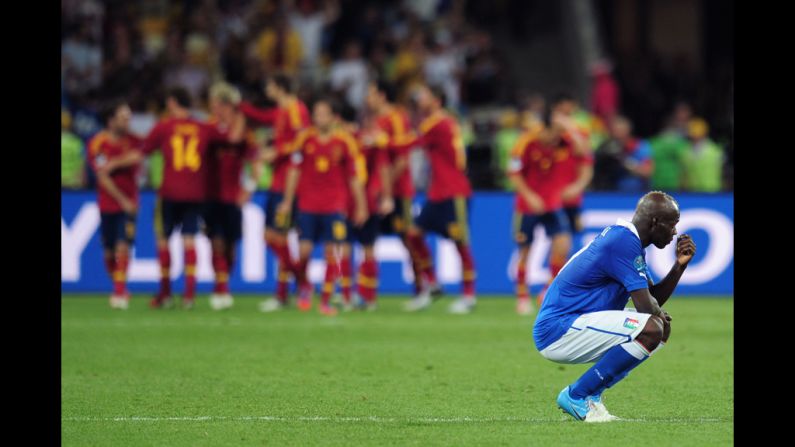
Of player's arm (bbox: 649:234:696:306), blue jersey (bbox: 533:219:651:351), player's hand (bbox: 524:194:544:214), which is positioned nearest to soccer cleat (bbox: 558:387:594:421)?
blue jersey (bbox: 533:219:651:351)

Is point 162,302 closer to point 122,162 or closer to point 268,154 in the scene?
point 122,162

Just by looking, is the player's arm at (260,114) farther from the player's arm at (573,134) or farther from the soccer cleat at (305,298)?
the player's arm at (573,134)

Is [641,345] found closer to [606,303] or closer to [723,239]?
[606,303]

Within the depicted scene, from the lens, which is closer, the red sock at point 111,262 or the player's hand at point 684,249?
the player's hand at point 684,249

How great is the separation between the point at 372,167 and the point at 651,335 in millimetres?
8648

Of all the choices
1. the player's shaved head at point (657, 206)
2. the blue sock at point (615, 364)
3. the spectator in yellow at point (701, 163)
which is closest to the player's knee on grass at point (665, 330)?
the blue sock at point (615, 364)

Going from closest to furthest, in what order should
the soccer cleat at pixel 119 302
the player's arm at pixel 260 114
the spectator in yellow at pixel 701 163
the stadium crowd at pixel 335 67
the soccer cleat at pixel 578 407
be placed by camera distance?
the soccer cleat at pixel 578 407
the soccer cleat at pixel 119 302
the player's arm at pixel 260 114
the spectator in yellow at pixel 701 163
the stadium crowd at pixel 335 67

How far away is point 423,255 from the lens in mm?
16219

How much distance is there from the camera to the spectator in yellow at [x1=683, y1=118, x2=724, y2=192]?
64.4 feet

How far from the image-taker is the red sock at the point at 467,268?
1572cm

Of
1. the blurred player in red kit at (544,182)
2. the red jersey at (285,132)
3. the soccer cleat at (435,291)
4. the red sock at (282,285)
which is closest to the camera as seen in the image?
the blurred player in red kit at (544,182)

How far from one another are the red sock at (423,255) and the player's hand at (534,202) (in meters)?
1.32

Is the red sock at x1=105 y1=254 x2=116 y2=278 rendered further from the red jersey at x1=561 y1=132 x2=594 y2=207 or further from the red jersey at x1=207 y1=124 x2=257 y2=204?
the red jersey at x1=561 y1=132 x2=594 y2=207

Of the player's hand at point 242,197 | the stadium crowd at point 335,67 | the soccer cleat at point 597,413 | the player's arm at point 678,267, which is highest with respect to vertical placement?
the stadium crowd at point 335,67
